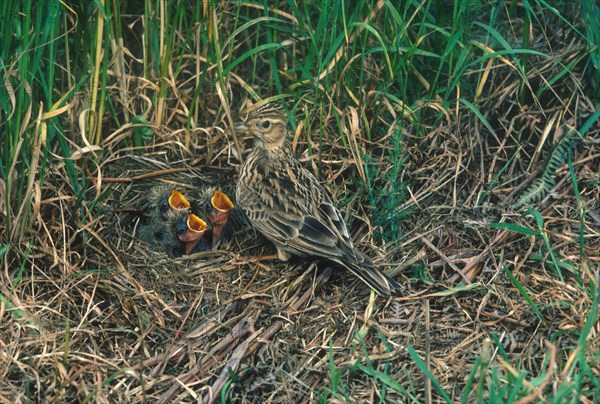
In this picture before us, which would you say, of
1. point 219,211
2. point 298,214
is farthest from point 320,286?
point 219,211

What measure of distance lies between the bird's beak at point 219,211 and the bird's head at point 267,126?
1.45ft

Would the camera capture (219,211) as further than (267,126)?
No

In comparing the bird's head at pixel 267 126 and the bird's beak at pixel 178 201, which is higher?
the bird's head at pixel 267 126

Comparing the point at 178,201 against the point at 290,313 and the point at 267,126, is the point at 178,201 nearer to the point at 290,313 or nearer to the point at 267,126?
the point at 267,126

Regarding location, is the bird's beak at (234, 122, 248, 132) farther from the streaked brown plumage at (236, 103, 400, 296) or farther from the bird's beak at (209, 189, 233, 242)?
the bird's beak at (209, 189, 233, 242)

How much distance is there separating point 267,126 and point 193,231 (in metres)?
0.83

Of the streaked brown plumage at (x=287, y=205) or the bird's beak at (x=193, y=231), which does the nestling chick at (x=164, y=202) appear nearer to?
the bird's beak at (x=193, y=231)

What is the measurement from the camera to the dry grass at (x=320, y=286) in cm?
488

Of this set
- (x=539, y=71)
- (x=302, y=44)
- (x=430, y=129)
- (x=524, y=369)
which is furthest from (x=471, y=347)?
(x=302, y=44)

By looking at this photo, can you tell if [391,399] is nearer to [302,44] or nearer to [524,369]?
[524,369]

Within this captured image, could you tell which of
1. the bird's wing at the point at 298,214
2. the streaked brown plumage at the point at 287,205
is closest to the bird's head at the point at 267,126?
the streaked brown plumage at the point at 287,205

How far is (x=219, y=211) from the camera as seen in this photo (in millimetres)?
6062

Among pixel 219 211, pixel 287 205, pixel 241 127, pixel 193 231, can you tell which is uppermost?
pixel 241 127

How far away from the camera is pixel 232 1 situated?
630 centimetres
